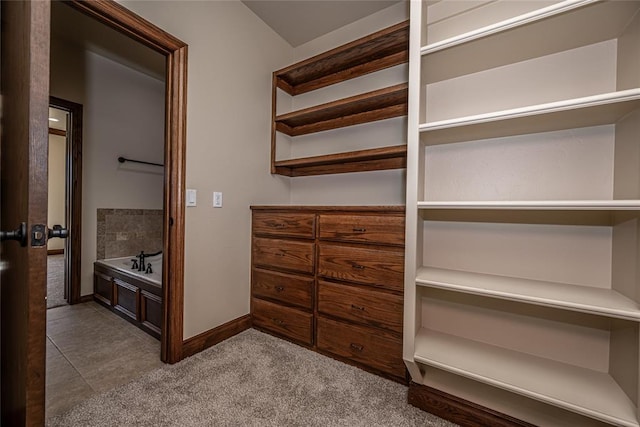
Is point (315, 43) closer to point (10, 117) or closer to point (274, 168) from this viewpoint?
point (274, 168)

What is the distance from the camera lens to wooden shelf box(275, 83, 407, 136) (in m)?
1.95

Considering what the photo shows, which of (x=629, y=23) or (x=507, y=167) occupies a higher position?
(x=629, y=23)

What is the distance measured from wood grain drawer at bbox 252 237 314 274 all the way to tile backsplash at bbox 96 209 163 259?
1964 mm

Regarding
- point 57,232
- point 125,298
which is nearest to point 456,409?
point 57,232

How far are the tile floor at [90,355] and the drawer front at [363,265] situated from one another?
1.24 meters

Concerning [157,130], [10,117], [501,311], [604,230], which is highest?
[157,130]

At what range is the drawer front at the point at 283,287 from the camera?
6.31ft

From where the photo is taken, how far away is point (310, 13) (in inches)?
87.7

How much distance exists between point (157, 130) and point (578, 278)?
4271 millimetres

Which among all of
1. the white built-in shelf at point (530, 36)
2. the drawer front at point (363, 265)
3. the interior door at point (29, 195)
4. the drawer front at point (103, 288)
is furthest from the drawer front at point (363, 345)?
the drawer front at point (103, 288)

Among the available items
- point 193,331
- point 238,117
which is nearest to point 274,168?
point 238,117

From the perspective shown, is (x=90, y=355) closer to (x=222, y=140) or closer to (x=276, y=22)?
(x=222, y=140)

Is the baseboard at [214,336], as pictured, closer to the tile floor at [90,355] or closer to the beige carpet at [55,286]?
the tile floor at [90,355]

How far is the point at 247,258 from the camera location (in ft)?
7.37
